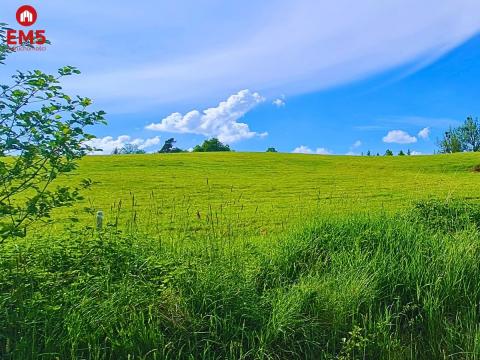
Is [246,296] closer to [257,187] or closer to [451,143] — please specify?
[257,187]

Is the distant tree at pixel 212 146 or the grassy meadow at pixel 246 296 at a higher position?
the distant tree at pixel 212 146

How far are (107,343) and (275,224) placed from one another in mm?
6238

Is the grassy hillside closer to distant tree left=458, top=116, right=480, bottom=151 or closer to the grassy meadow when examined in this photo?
the grassy meadow

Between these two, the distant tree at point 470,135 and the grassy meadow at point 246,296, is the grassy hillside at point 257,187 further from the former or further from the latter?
the distant tree at point 470,135

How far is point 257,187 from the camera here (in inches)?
841

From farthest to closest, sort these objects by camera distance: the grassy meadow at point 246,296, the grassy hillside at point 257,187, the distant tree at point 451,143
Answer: the distant tree at point 451,143, the grassy hillside at point 257,187, the grassy meadow at point 246,296

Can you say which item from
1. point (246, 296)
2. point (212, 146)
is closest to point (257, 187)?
point (246, 296)

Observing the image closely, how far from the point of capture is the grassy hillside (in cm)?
1056

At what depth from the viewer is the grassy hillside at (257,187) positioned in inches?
416

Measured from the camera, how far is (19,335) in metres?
4.09

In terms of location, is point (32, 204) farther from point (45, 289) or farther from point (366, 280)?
point (366, 280)

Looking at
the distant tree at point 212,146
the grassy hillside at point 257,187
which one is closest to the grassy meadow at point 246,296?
the grassy hillside at point 257,187

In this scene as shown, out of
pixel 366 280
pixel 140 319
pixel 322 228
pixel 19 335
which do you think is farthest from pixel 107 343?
pixel 322 228

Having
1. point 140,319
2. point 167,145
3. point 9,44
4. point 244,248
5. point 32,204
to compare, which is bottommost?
point 140,319
